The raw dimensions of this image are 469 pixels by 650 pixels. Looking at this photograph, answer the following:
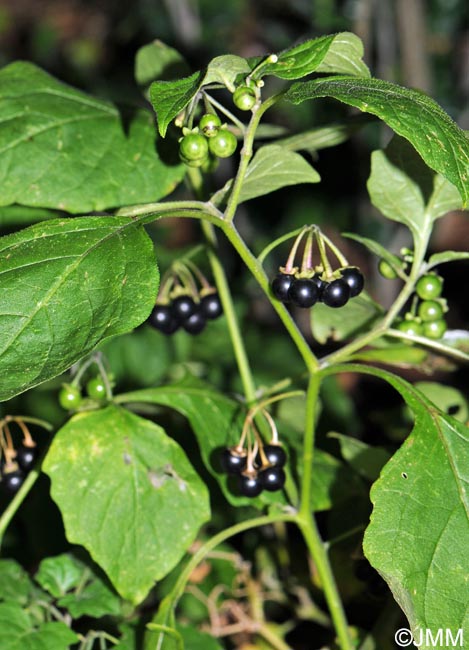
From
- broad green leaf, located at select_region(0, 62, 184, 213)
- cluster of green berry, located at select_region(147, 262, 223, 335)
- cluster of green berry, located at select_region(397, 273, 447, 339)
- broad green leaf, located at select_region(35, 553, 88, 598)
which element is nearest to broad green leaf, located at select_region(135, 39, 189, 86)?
broad green leaf, located at select_region(0, 62, 184, 213)

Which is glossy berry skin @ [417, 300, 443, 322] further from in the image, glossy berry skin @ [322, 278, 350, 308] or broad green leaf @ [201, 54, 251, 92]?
broad green leaf @ [201, 54, 251, 92]

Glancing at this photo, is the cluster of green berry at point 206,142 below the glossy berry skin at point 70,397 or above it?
above

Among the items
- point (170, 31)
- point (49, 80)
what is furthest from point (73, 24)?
point (49, 80)

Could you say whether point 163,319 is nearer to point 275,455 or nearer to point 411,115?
point 275,455

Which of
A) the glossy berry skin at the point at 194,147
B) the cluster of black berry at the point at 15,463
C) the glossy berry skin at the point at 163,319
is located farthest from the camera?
the glossy berry skin at the point at 163,319

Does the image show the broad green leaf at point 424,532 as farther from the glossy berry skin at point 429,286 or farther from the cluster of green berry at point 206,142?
the cluster of green berry at point 206,142

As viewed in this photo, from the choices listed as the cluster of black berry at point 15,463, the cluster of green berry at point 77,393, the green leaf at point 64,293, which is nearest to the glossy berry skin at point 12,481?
the cluster of black berry at point 15,463

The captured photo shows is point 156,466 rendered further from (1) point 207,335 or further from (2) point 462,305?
(2) point 462,305
